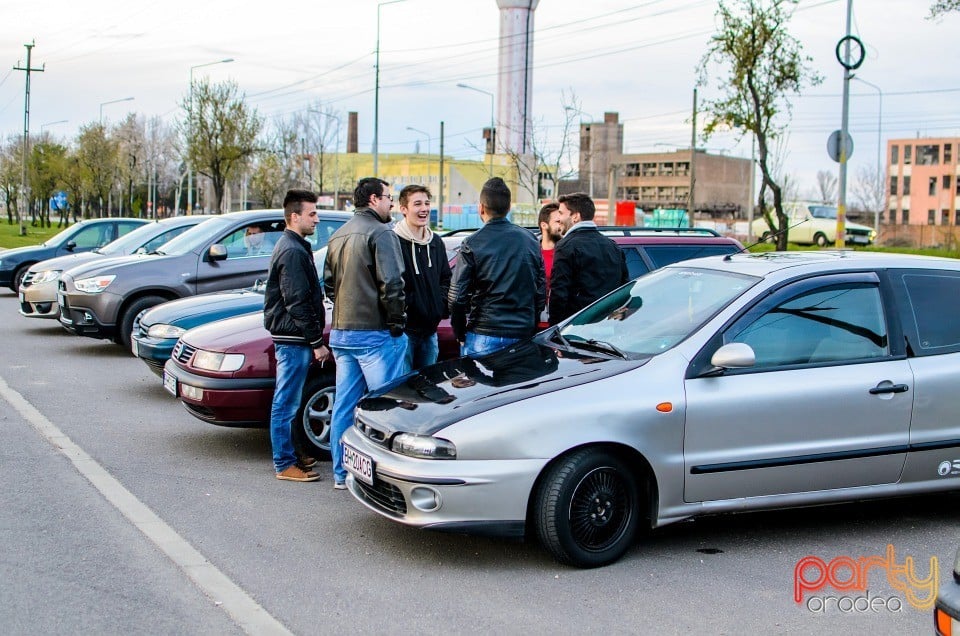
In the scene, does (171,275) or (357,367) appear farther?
(171,275)

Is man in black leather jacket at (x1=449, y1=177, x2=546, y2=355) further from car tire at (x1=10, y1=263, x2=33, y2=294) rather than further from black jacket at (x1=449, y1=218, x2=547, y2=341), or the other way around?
car tire at (x1=10, y1=263, x2=33, y2=294)

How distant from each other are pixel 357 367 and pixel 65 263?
377 inches

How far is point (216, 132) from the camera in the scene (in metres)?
40.4

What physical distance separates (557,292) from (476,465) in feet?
8.89

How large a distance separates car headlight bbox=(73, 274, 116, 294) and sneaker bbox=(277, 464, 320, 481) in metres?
6.04

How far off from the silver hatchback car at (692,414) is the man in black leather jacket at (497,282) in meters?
0.69

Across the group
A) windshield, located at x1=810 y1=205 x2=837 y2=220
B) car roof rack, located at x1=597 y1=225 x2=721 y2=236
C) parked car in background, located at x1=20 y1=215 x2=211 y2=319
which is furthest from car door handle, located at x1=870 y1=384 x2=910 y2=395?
windshield, located at x1=810 y1=205 x2=837 y2=220

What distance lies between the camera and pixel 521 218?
2072 inches

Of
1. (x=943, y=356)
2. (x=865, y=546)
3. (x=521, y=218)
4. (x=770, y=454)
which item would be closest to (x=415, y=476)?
(x=770, y=454)

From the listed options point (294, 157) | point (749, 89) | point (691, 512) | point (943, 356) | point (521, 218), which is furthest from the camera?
point (294, 157)

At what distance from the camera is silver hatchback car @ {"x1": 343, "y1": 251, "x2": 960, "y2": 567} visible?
16.0ft

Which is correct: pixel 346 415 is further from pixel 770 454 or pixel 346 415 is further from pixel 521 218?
pixel 521 218

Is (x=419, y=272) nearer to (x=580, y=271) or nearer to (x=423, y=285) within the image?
(x=423, y=285)

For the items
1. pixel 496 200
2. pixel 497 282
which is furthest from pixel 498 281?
pixel 496 200
